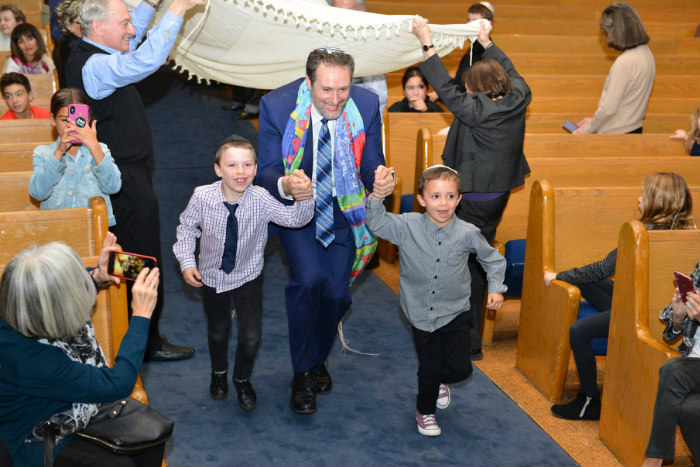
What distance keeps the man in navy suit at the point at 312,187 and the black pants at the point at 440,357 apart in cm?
44

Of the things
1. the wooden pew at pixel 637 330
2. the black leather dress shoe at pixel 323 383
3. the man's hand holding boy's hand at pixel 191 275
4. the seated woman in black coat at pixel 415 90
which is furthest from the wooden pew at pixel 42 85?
the wooden pew at pixel 637 330

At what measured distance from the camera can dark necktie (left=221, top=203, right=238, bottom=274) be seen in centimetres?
357

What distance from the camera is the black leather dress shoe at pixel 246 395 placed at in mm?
3799

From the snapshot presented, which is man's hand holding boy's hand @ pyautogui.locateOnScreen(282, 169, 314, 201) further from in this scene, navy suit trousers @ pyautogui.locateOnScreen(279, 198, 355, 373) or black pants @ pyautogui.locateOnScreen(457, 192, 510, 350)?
black pants @ pyautogui.locateOnScreen(457, 192, 510, 350)

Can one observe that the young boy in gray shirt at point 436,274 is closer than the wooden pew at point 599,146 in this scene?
Yes

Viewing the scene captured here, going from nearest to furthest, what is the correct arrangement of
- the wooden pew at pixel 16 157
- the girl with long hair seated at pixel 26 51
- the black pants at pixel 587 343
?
the black pants at pixel 587 343, the wooden pew at pixel 16 157, the girl with long hair seated at pixel 26 51

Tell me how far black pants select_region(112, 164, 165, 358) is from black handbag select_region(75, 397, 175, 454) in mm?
1501

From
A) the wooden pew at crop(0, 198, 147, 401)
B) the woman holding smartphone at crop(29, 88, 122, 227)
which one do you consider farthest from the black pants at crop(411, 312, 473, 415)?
the woman holding smartphone at crop(29, 88, 122, 227)

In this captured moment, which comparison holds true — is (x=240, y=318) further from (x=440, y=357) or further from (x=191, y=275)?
(x=440, y=357)

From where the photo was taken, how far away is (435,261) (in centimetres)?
354

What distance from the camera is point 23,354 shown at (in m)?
2.38

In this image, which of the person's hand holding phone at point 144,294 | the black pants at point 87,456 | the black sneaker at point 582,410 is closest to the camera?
the black pants at point 87,456

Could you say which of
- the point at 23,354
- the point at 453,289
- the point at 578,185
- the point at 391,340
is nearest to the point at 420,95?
the point at 578,185

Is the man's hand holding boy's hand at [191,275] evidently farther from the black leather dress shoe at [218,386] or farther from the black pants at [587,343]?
the black pants at [587,343]
